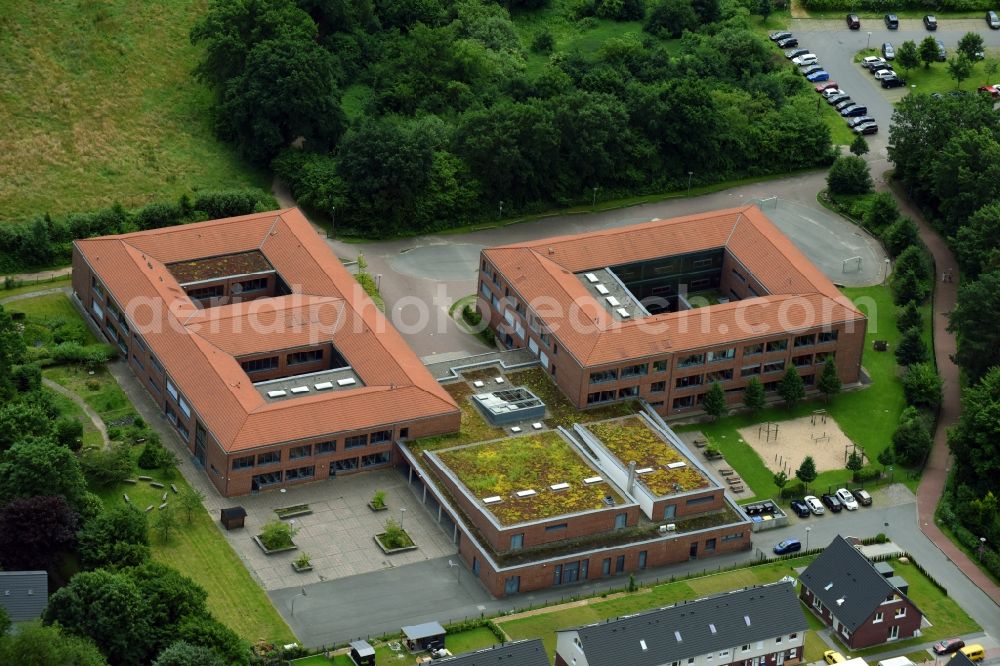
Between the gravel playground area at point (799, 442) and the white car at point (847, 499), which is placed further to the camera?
the gravel playground area at point (799, 442)

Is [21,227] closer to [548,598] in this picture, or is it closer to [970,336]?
[548,598]

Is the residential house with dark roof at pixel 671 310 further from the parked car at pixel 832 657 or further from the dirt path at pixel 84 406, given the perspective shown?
the dirt path at pixel 84 406

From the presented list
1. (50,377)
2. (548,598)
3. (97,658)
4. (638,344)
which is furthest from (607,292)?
(97,658)

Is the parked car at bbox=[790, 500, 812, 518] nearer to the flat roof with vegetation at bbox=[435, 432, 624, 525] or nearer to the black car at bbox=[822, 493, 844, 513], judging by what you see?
the black car at bbox=[822, 493, 844, 513]

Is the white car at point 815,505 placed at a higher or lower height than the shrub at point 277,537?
lower

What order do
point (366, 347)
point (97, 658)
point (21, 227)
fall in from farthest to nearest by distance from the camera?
point (21, 227), point (366, 347), point (97, 658)

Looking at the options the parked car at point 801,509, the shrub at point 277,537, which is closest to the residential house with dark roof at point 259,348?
the shrub at point 277,537

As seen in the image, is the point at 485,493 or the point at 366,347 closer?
the point at 485,493
